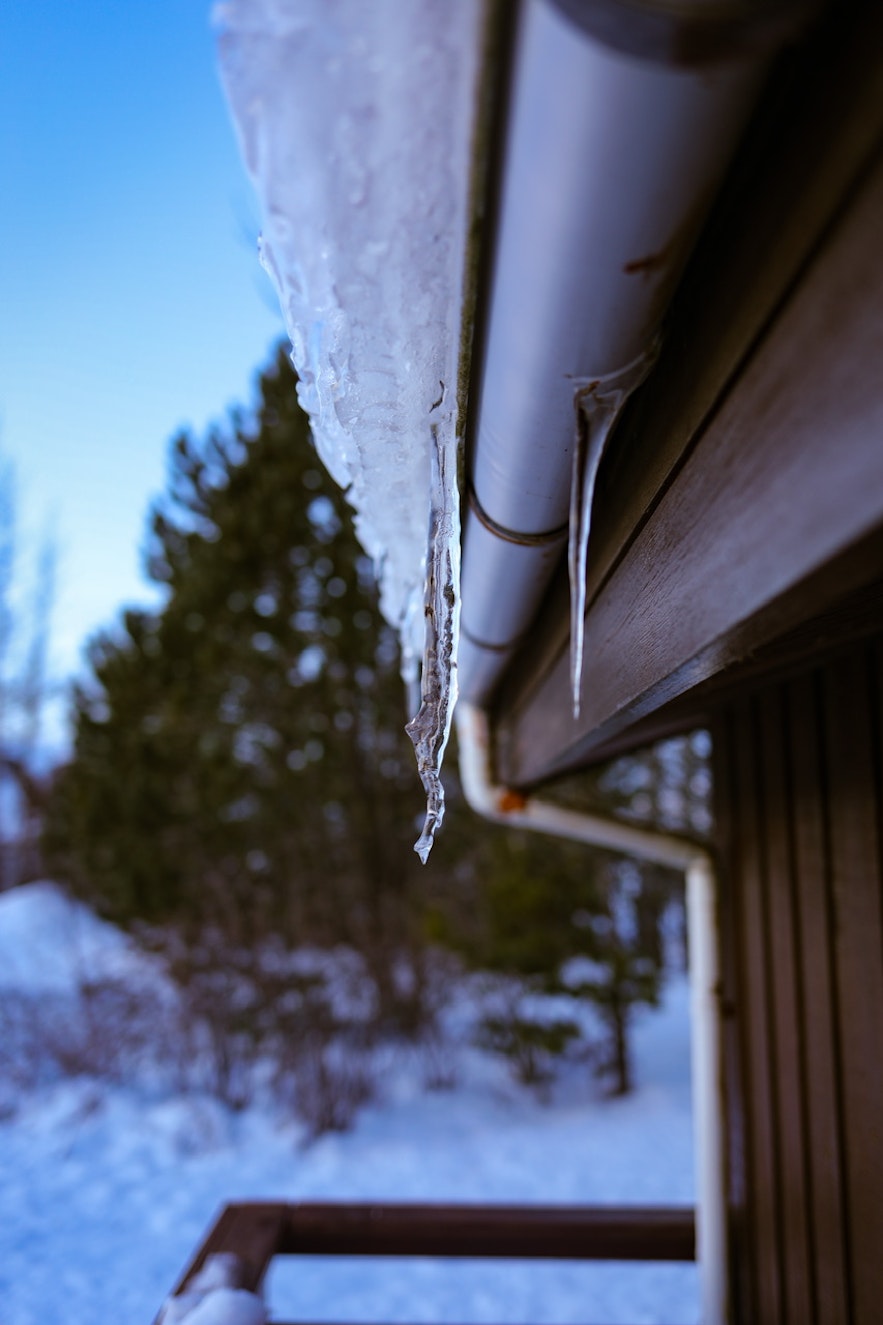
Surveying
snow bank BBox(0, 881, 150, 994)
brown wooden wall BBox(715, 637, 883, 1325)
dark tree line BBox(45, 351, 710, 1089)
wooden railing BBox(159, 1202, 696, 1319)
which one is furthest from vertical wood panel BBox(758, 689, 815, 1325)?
snow bank BBox(0, 881, 150, 994)

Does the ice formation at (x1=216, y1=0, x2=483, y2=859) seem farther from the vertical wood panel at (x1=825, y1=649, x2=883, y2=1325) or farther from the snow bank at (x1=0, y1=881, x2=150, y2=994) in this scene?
the snow bank at (x1=0, y1=881, x2=150, y2=994)

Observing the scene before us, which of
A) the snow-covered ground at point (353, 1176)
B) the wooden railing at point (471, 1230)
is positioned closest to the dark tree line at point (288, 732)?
the snow-covered ground at point (353, 1176)

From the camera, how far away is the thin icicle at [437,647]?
29.4 inches

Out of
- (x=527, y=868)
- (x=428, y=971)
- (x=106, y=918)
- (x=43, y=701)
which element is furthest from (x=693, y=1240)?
(x=43, y=701)

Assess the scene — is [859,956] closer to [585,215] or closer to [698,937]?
[698,937]

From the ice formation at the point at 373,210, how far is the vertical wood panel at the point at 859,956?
850 mm

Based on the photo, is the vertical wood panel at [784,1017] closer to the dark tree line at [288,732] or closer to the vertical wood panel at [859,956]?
the vertical wood panel at [859,956]

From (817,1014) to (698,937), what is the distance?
414mm

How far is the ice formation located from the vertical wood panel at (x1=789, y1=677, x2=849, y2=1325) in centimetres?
95

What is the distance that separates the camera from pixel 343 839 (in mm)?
6180

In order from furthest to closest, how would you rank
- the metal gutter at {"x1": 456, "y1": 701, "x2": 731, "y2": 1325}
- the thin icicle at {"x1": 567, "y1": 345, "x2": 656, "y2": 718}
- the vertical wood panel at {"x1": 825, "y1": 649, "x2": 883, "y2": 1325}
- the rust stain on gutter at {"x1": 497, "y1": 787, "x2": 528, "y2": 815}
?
the rust stain on gutter at {"x1": 497, "y1": 787, "x2": 528, "y2": 815} < the metal gutter at {"x1": 456, "y1": 701, "x2": 731, "y2": 1325} < the vertical wood panel at {"x1": 825, "y1": 649, "x2": 883, "y2": 1325} < the thin icicle at {"x1": 567, "y1": 345, "x2": 656, "y2": 718}

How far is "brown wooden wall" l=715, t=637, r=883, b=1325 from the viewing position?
1.27 metres

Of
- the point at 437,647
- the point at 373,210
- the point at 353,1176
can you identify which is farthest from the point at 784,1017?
the point at 353,1176

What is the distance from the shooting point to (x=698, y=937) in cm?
182
